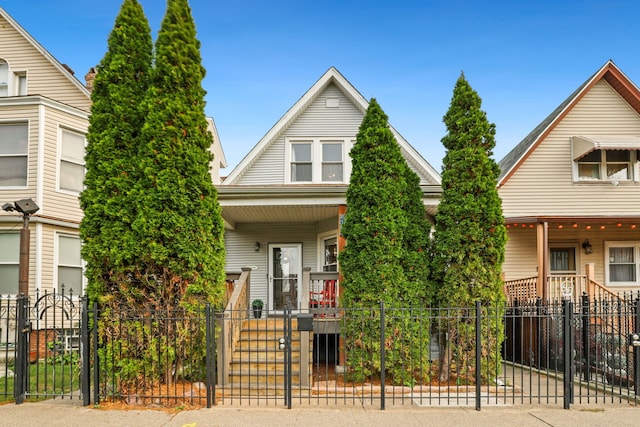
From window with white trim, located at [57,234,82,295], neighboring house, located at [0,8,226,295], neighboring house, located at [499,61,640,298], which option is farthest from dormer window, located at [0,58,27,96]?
neighboring house, located at [499,61,640,298]

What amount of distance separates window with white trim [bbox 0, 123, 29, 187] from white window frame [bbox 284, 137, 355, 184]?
21.6 ft

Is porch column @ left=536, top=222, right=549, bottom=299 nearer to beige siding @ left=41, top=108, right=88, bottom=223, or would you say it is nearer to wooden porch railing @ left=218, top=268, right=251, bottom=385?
wooden porch railing @ left=218, top=268, right=251, bottom=385

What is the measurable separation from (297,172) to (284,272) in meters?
2.92

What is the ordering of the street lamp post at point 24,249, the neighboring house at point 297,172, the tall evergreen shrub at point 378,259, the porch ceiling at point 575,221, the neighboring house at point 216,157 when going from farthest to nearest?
1. the neighboring house at point 216,157
2. the neighboring house at point 297,172
3. the porch ceiling at point 575,221
4. the street lamp post at point 24,249
5. the tall evergreen shrub at point 378,259

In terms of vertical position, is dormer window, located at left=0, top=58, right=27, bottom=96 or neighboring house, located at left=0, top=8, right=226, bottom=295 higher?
dormer window, located at left=0, top=58, right=27, bottom=96

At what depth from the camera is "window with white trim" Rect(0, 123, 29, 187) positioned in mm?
11023

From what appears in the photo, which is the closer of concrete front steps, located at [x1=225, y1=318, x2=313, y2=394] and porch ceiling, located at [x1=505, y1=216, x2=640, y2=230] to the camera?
concrete front steps, located at [x1=225, y1=318, x2=313, y2=394]

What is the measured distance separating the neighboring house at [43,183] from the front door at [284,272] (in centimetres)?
504

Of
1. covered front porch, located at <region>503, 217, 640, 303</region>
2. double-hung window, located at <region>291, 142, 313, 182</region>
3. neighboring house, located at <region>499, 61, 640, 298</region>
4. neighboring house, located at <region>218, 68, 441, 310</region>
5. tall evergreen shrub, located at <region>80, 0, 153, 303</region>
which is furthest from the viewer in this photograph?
covered front porch, located at <region>503, 217, 640, 303</region>

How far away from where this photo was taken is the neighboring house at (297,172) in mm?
12867

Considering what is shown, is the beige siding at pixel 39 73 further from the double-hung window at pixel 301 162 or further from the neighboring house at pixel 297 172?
the double-hung window at pixel 301 162

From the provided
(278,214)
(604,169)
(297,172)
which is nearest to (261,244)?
(278,214)

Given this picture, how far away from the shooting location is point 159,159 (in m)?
6.75

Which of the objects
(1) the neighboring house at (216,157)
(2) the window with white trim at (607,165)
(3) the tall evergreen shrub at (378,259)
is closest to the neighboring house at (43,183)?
(1) the neighboring house at (216,157)
